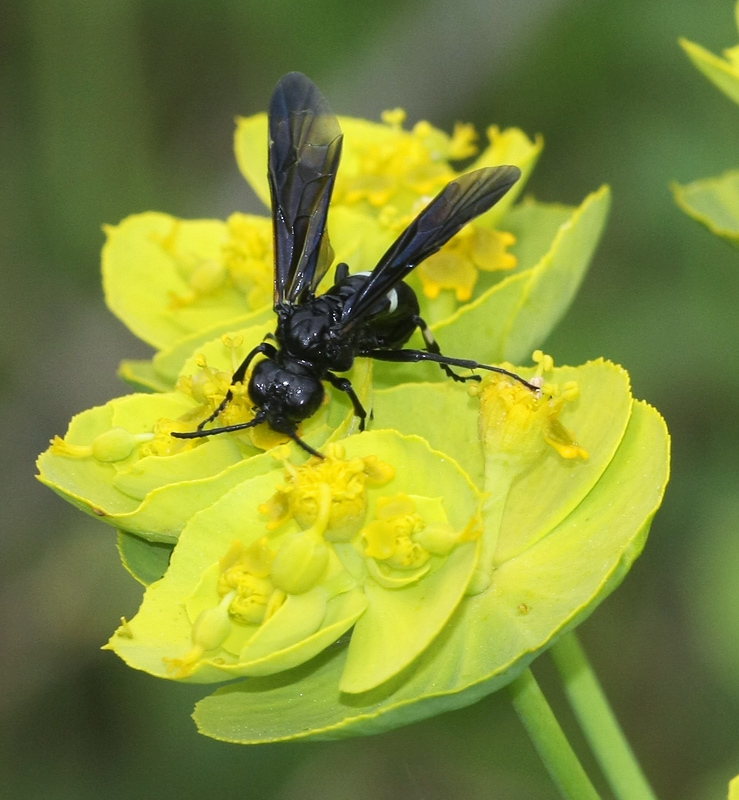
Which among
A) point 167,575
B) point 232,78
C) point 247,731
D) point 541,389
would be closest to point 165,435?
point 167,575

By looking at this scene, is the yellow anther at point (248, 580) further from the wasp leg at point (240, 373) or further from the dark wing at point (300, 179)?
the dark wing at point (300, 179)

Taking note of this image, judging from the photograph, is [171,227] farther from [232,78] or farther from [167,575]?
[232,78]

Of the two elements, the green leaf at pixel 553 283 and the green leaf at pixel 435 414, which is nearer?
the green leaf at pixel 435 414

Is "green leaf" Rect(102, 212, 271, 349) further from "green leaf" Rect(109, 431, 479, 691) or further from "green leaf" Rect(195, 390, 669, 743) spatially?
"green leaf" Rect(195, 390, 669, 743)

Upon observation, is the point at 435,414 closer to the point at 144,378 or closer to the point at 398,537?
the point at 398,537

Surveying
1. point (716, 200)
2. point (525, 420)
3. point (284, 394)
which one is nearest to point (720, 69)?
A: point (716, 200)

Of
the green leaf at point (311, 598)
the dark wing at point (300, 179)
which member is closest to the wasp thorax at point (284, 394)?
the green leaf at point (311, 598)

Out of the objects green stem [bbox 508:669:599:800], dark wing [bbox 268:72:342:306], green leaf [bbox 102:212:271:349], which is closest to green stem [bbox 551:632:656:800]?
green stem [bbox 508:669:599:800]

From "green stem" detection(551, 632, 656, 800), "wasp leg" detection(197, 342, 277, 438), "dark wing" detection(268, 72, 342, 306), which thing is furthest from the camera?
"dark wing" detection(268, 72, 342, 306)
